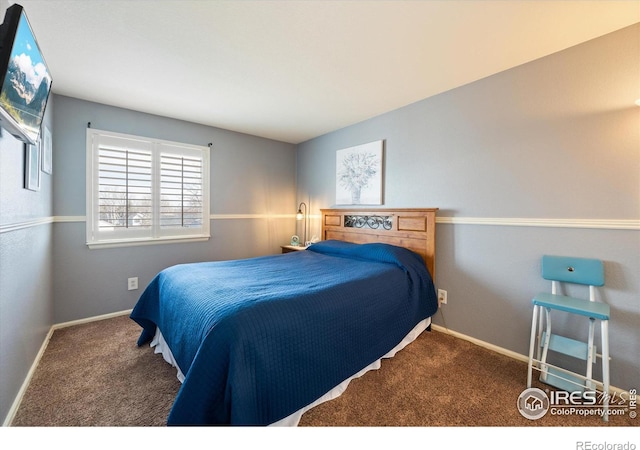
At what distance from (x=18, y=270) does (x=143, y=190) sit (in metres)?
1.56

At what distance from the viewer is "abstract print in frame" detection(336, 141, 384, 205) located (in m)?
3.13

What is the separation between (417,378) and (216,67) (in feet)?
9.18

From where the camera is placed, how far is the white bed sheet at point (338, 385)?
1420 mm

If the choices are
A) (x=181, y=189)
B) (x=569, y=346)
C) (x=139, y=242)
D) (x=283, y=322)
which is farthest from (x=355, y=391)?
(x=181, y=189)

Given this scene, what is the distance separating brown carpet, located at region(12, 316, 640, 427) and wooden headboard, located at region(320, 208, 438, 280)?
0.89 metres

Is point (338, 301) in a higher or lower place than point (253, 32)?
lower

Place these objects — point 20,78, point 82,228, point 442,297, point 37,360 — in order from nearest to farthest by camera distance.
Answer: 1. point 20,78
2. point 37,360
3. point 442,297
4. point 82,228

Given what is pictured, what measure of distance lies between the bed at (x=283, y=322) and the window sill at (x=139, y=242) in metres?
1.10

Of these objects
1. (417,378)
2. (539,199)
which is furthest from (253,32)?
(417,378)

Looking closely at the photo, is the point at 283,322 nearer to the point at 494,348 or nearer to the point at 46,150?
the point at 494,348

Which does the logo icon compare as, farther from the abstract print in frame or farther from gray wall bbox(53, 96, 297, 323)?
gray wall bbox(53, 96, 297, 323)

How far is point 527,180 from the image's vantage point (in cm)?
207
